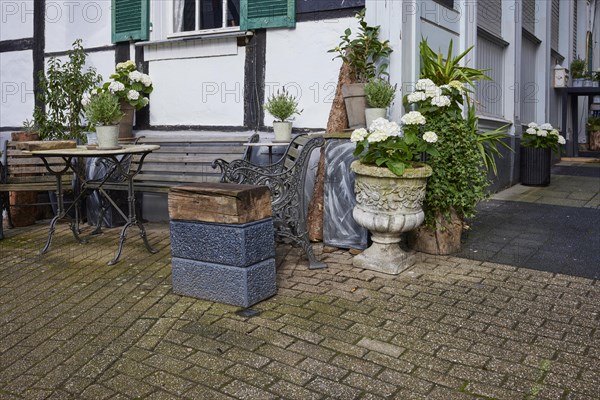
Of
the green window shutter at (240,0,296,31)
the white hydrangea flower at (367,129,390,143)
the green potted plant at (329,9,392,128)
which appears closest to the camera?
the white hydrangea flower at (367,129,390,143)

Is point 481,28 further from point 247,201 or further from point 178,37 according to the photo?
point 247,201

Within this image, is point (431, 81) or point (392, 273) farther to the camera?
point (431, 81)

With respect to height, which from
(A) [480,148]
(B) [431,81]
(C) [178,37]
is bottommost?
(A) [480,148]

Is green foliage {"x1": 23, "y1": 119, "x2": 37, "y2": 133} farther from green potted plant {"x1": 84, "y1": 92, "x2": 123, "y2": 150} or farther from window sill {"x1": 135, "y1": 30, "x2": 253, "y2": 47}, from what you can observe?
green potted plant {"x1": 84, "y1": 92, "x2": 123, "y2": 150}

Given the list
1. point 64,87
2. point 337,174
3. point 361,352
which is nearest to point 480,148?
point 337,174

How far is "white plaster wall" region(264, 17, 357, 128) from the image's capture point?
18.4 ft

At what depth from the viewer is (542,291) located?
3984 mm

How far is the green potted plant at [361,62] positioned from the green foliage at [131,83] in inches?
87.8

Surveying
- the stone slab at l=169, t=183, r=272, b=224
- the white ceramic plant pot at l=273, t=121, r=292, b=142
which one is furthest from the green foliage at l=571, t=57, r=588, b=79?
the stone slab at l=169, t=183, r=272, b=224

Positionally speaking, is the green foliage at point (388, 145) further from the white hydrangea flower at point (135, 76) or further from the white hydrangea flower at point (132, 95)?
the white hydrangea flower at point (135, 76)

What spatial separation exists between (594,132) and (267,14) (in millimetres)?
10235

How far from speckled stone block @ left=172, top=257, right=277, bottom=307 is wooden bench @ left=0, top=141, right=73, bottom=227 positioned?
8.55ft

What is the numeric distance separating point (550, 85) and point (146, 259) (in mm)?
8933

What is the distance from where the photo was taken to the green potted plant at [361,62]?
510 cm
